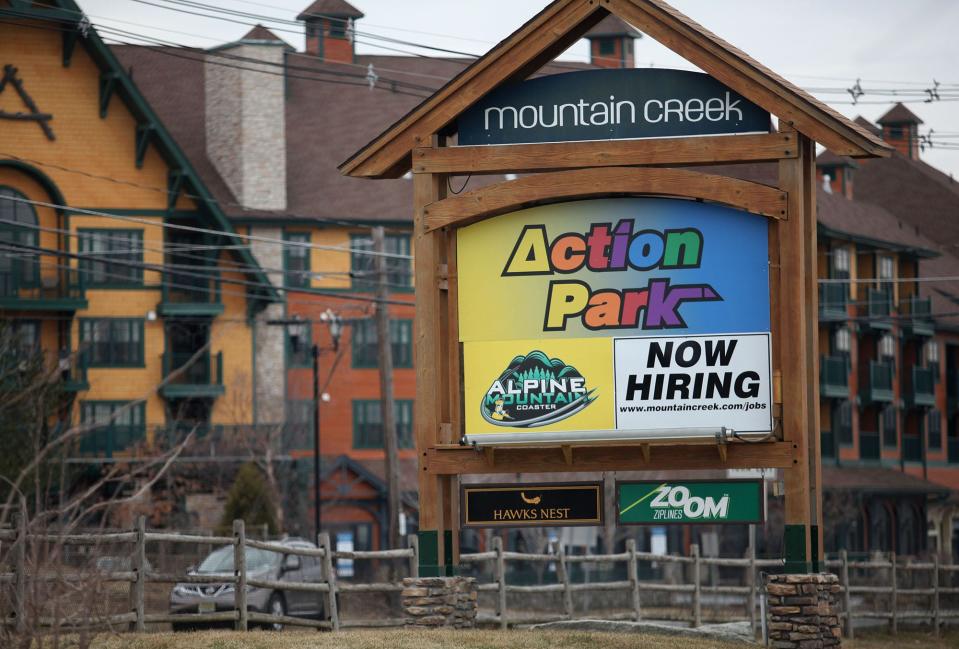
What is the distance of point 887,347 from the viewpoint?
71.1m

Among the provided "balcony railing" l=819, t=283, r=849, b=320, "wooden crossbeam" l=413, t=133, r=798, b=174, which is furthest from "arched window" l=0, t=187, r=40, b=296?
"wooden crossbeam" l=413, t=133, r=798, b=174

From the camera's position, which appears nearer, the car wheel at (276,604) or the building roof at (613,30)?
the car wheel at (276,604)

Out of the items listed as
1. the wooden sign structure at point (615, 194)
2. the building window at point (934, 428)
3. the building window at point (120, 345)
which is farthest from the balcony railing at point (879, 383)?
the wooden sign structure at point (615, 194)

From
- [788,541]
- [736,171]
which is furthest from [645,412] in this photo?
[736,171]

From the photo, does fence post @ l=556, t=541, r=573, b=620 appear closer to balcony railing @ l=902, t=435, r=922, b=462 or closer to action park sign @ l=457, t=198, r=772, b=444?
action park sign @ l=457, t=198, r=772, b=444

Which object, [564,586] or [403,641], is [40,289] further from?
[403,641]

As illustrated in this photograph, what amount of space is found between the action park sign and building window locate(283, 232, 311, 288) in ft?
138

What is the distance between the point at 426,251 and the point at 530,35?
2937 millimetres

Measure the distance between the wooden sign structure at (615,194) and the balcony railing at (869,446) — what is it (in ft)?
165

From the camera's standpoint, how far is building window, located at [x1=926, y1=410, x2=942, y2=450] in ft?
243

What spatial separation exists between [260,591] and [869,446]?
4473 centimetres

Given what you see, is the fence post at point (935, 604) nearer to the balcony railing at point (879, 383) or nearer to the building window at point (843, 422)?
the building window at point (843, 422)

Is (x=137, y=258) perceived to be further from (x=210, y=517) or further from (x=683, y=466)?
(x=683, y=466)

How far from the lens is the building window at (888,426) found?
7069 cm
